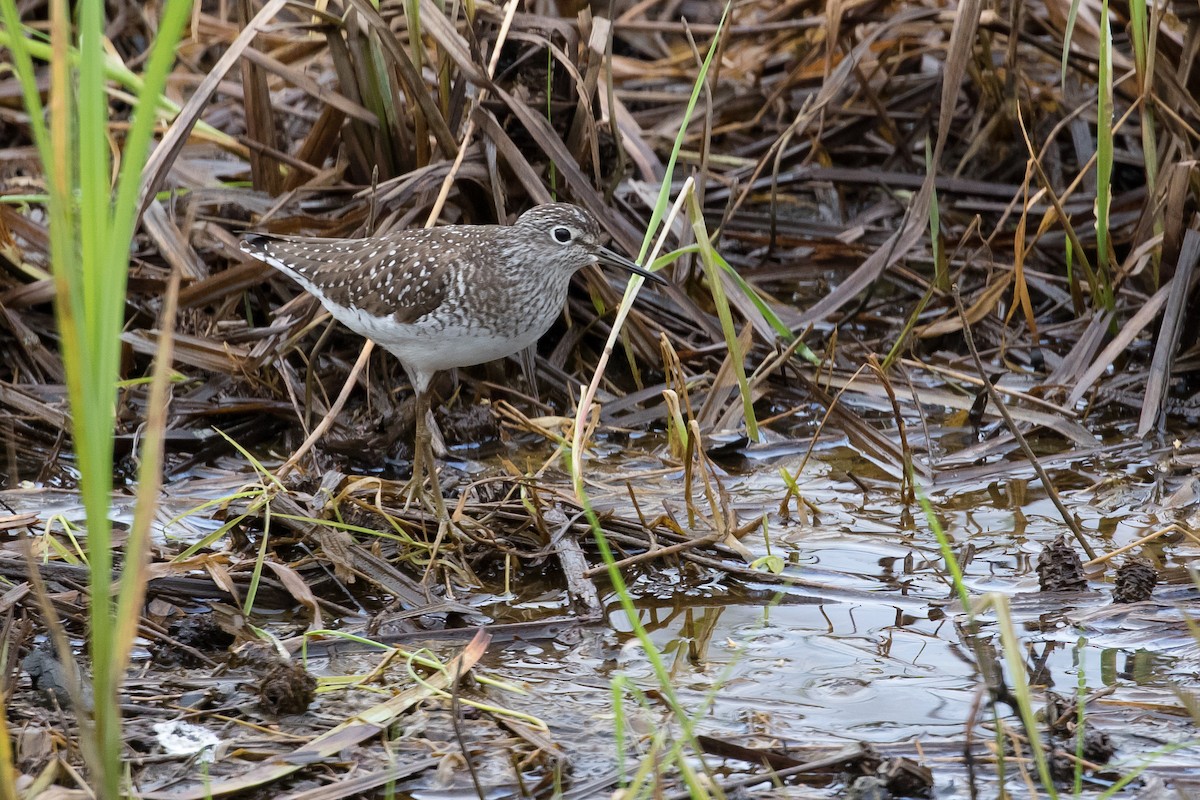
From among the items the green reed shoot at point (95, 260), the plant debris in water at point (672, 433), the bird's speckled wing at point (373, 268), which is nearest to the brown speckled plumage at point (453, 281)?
the bird's speckled wing at point (373, 268)

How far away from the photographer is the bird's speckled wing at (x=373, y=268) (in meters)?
5.28

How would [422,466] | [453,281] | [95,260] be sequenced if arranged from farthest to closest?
[422,466], [453,281], [95,260]

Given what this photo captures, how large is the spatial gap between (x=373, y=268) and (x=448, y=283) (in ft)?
1.29

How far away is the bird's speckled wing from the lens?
5277 millimetres

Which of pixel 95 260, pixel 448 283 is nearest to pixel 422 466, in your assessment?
pixel 448 283

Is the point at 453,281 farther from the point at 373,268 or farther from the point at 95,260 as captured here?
the point at 95,260

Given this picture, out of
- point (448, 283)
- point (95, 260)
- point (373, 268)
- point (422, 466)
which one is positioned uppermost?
point (373, 268)

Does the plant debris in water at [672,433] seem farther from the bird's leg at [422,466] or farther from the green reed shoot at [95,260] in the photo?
the green reed shoot at [95,260]

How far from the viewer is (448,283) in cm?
530

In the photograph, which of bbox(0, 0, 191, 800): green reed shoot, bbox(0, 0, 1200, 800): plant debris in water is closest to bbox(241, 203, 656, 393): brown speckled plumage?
bbox(0, 0, 1200, 800): plant debris in water

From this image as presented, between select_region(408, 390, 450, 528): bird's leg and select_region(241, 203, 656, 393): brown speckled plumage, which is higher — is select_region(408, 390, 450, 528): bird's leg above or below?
below

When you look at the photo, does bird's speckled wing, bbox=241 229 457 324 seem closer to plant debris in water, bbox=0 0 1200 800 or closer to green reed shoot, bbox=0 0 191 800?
plant debris in water, bbox=0 0 1200 800

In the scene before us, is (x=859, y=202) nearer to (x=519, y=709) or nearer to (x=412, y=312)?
(x=412, y=312)

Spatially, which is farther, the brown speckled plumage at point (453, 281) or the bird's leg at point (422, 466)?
the brown speckled plumage at point (453, 281)
